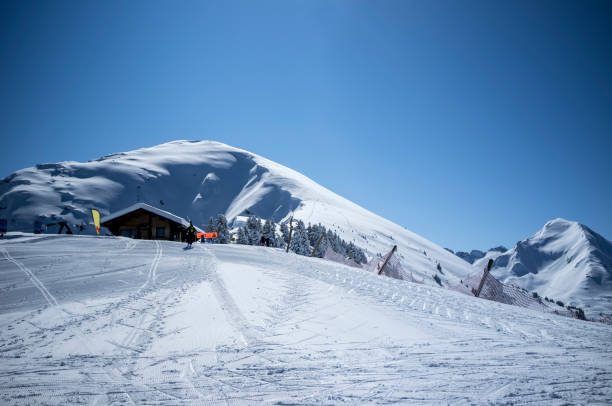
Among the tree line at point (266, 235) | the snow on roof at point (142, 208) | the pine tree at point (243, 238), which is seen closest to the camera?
the snow on roof at point (142, 208)

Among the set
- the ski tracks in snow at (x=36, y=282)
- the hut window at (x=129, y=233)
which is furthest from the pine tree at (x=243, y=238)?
the ski tracks in snow at (x=36, y=282)

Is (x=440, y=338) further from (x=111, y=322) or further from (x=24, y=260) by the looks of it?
(x=24, y=260)

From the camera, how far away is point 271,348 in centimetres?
453

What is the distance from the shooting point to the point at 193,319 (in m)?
5.78

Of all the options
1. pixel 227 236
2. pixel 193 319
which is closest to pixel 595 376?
pixel 193 319

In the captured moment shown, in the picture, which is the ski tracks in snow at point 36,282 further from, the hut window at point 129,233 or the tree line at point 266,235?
the tree line at point 266,235

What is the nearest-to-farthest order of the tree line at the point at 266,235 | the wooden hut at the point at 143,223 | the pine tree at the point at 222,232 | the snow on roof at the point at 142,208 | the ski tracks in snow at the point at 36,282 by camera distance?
the ski tracks in snow at the point at 36,282 → the snow on roof at the point at 142,208 → the wooden hut at the point at 143,223 → the pine tree at the point at 222,232 → the tree line at the point at 266,235

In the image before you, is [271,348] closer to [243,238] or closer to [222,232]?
[243,238]

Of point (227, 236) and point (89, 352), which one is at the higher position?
point (89, 352)

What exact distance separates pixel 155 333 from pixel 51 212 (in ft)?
687

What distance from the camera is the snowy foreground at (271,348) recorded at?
330 cm

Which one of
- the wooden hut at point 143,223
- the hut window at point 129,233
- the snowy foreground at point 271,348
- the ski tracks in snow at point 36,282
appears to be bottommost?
the hut window at point 129,233

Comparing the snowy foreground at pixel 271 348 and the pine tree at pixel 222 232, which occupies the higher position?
the snowy foreground at pixel 271 348

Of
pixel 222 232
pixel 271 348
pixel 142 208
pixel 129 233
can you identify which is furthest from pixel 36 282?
pixel 222 232
